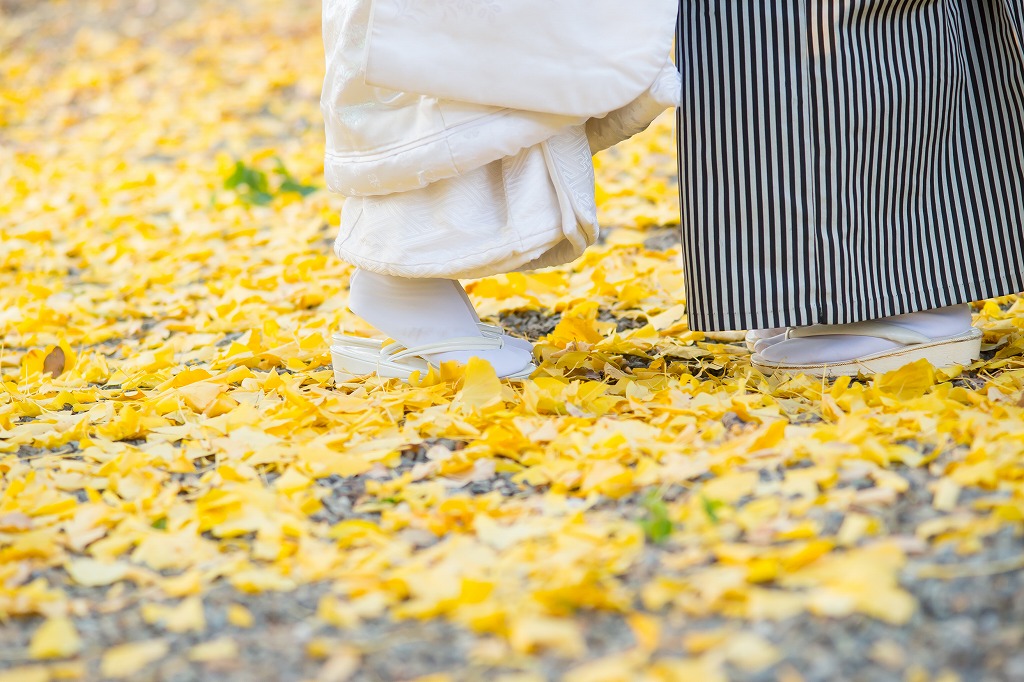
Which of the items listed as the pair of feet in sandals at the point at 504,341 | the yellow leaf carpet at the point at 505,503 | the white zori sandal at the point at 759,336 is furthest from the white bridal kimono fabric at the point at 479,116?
the white zori sandal at the point at 759,336

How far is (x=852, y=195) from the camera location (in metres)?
1.56

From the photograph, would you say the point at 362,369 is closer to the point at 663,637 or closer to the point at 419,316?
the point at 419,316

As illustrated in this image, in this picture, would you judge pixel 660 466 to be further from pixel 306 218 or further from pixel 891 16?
pixel 306 218

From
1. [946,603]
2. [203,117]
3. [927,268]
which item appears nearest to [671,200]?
[927,268]

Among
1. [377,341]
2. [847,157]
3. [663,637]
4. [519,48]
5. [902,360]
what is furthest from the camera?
[377,341]

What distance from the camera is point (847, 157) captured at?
1543 millimetres

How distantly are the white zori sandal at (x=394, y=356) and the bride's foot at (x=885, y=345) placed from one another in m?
0.47

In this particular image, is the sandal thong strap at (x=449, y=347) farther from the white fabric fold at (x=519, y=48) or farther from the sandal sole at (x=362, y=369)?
the white fabric fold at (x=519, y=48)

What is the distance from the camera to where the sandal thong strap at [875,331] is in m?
1.65

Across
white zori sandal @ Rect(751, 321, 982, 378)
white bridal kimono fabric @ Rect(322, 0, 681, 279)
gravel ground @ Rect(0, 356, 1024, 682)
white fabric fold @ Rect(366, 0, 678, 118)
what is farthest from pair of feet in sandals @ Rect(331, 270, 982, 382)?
gravel ground @ Rect(0, 356, 1024, 682)

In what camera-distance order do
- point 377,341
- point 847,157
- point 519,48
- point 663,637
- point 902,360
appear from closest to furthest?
1. point 663,637
2. point 519,48
3. point 847,157
4. point 902,360
5. point 377,341

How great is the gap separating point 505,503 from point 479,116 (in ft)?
1.86

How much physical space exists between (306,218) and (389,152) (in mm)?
1739

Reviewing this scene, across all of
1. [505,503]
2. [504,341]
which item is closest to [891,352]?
[504,341]
